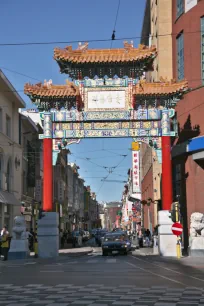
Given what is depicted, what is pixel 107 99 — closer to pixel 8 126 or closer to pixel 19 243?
pixel 19 243

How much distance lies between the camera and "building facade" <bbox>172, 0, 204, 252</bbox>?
107 ft

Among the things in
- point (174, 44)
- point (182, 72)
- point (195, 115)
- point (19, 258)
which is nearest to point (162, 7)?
point (174, 44)

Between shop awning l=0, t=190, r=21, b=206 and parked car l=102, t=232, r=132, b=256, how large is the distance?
812 centimetres

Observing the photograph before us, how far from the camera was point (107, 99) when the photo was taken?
105 feet

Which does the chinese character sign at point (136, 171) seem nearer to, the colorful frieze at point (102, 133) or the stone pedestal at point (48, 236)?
the colorful frieze at point (102, 133)

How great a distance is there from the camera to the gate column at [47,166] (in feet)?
101

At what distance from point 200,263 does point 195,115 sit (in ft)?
40.1

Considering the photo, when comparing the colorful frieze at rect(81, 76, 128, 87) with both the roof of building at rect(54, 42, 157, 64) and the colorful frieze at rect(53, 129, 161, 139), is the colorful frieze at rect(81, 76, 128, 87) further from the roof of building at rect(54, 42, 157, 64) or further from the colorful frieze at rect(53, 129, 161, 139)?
the colorful frieze at rect(53, 129, 161, 139)

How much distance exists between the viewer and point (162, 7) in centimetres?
4575

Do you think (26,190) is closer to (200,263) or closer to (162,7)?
(162,7)

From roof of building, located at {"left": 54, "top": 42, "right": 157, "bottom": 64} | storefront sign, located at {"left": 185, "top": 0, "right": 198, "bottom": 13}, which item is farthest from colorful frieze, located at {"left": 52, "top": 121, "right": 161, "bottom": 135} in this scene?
storefront sign, located at {"left": 185, "top": 0, "right": 198, "bottom": 13}

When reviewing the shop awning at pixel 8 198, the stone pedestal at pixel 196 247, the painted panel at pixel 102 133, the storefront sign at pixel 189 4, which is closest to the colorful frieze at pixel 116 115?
the painted panel at pixel 102 133

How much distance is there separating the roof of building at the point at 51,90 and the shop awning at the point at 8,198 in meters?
9.55

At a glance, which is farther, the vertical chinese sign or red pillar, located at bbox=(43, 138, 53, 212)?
the vertical chinese sign
